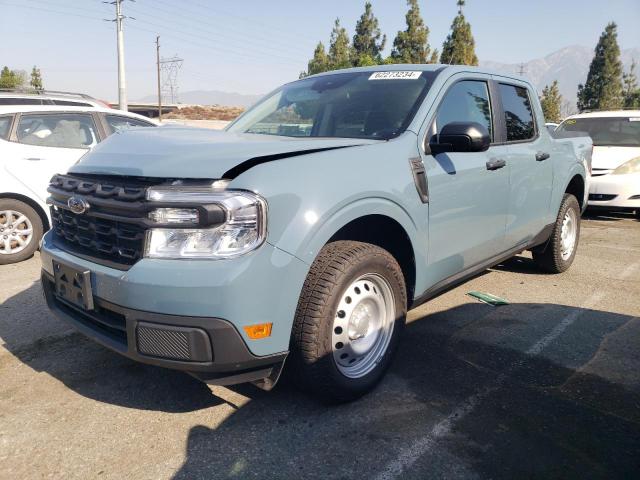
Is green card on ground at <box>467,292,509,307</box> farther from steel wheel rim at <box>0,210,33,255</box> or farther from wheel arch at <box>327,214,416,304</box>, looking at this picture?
steel wheel rim at <box>0,210,33,255</box>

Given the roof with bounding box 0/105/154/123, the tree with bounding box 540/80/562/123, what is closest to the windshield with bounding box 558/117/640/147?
the roof with bounding box 0/105/154/123

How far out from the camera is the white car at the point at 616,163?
8.19m

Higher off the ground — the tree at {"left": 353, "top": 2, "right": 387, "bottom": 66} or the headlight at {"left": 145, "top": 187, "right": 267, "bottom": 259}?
the tree at {"left": 353, "top": 2, "right": 387, "bottom": 66}

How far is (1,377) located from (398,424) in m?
2.30

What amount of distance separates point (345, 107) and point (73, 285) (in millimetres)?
2006

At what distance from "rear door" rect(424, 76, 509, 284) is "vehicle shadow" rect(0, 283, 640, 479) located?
0.59m

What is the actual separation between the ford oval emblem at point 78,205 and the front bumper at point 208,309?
35cm

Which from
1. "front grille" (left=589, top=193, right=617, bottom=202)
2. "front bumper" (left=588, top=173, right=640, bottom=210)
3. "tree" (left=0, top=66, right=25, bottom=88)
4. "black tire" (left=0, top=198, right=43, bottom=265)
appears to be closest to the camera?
"black tire" (left=0, top=198, right=43, bottom=265)

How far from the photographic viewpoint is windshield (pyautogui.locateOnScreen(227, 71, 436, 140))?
10.5 ft

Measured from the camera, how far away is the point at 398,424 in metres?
2.55

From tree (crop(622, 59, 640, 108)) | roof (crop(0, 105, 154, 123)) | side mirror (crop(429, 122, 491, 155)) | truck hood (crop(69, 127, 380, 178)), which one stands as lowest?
truck hood (crop(69, 127, 380, 178))

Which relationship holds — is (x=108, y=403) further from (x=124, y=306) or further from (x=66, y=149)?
(x=66, y=149)

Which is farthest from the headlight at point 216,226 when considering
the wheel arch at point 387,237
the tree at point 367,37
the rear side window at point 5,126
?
the tree at point 367,37

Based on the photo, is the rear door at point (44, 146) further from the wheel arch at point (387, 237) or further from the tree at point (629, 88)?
the tree at point (629, 88)
